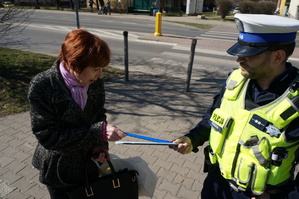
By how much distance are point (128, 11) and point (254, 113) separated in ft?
104

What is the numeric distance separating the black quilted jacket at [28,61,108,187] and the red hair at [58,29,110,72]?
16cm

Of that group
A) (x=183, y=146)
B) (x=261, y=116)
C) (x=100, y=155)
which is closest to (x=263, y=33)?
(x=261, y=116)

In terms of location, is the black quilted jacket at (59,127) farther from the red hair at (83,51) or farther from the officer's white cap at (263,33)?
the officer's white cap at (263,33)

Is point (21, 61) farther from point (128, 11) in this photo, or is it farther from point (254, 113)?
point (128, 11)

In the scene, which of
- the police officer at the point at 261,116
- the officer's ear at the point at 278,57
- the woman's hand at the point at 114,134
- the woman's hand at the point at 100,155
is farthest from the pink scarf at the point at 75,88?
the officer's ear at the point at 278,57

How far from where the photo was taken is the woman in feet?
5.24

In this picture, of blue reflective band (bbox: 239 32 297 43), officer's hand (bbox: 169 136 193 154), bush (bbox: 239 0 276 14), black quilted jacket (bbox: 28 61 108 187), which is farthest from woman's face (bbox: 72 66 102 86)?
bush (bbox: 239 0 276 14)

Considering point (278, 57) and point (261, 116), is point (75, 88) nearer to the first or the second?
point (261, 116)

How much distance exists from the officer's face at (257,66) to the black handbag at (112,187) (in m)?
1.11

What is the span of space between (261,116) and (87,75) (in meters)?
1.15

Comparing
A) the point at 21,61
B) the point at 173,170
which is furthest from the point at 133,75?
the point at 173,170

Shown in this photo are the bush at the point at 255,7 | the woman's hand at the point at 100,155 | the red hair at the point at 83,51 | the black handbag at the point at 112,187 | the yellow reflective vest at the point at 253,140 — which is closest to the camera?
the yellow reflective vest at the point at 253,140

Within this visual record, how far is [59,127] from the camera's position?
66.6 inches

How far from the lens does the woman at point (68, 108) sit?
1599mm
